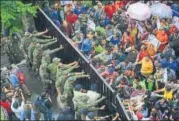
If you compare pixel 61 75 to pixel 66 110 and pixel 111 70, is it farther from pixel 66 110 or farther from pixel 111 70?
pixel 66 110

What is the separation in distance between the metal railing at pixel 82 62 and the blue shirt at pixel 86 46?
1.53 ft

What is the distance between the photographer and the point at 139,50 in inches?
732

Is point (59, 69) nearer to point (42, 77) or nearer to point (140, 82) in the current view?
point (42, 77)

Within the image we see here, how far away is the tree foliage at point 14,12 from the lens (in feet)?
66.7

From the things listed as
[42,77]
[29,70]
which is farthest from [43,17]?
[42,77]

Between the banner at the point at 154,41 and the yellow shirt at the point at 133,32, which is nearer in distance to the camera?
the banner at the point at 154,41

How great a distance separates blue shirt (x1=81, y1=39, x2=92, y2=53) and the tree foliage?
3.24 metres

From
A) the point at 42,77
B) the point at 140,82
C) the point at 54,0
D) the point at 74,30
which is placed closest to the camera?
the point at 140,82

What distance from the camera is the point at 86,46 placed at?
18.5m

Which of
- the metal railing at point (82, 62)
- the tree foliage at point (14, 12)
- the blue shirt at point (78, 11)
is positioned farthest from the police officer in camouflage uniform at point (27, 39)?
the blue shirt at point (78, 11)

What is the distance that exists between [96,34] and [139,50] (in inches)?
65.5

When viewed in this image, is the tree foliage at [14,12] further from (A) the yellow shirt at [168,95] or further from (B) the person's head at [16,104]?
(A) the yellow shirt at [168,95]

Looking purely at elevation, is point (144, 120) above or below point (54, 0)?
below

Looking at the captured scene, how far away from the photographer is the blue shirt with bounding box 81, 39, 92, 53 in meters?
A: 18.5
